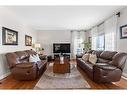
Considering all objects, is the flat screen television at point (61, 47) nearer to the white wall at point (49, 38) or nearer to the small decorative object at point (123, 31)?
the white wall at point (49, 38)

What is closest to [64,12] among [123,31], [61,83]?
[123,31]

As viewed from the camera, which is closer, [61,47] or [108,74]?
[108,74]

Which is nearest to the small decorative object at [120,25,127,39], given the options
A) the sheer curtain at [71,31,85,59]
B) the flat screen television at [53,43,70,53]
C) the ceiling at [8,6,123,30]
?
the ceiling at [8,6,123,30]

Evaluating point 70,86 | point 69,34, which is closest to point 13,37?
point 70,86

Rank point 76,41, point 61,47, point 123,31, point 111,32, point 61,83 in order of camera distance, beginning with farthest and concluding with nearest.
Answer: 1. point 76,41
2. point 61,47
3. point 111,32
4. point 123,31
5. point 61,83

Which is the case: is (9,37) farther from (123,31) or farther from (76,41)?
(76,41)

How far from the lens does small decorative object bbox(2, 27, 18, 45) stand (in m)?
4.87

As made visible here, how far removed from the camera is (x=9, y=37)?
527cm

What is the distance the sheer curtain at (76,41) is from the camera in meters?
11.2

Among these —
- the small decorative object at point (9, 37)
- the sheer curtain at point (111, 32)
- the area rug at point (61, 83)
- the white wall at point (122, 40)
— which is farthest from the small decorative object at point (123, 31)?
the small decorative object at point (9, 37)

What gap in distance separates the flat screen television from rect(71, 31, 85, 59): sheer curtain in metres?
0.64

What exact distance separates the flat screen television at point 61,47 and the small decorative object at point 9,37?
490 cm

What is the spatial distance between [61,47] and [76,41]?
1.39 m
